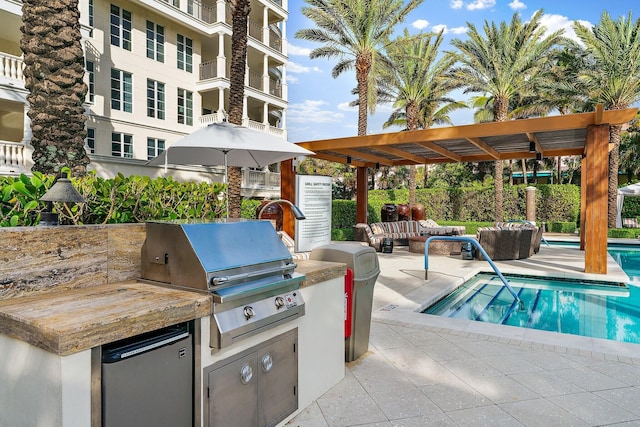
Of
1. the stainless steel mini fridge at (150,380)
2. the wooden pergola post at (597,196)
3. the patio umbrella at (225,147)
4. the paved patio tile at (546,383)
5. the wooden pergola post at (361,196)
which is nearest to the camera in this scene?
the stainless steel mini fridge at (150,380)

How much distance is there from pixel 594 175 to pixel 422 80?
15054 millimetres

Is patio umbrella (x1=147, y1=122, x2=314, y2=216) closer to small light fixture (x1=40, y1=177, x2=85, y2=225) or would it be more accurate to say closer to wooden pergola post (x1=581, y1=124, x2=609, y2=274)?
small light fixture (x1=40, y1=177, x2=85, y2=225)

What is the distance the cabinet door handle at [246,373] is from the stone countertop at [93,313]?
454 mm

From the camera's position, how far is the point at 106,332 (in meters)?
1.62

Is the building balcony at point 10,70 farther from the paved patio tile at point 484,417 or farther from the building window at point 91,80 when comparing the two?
the paved patio tile at point 484,417

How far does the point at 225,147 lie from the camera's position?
433cm

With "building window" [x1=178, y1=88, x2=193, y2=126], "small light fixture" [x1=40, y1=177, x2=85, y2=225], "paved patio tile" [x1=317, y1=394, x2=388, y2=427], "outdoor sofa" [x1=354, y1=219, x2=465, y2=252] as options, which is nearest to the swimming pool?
"paved patio tile" [x1=317, y1=394, x2=388, y2=427]

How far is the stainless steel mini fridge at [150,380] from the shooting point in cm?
169

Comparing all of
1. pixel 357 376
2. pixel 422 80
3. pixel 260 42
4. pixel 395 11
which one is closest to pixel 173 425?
pixel 357 376

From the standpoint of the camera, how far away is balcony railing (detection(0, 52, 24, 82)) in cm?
1270

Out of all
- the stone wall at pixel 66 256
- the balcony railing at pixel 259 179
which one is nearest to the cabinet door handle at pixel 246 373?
the stone wall at pixel 66 256

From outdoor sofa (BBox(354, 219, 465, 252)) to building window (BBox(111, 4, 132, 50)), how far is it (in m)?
12.9

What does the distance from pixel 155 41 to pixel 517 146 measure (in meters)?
16.2

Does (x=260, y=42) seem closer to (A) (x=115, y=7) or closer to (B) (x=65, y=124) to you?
(A) (x=115, y=7)
